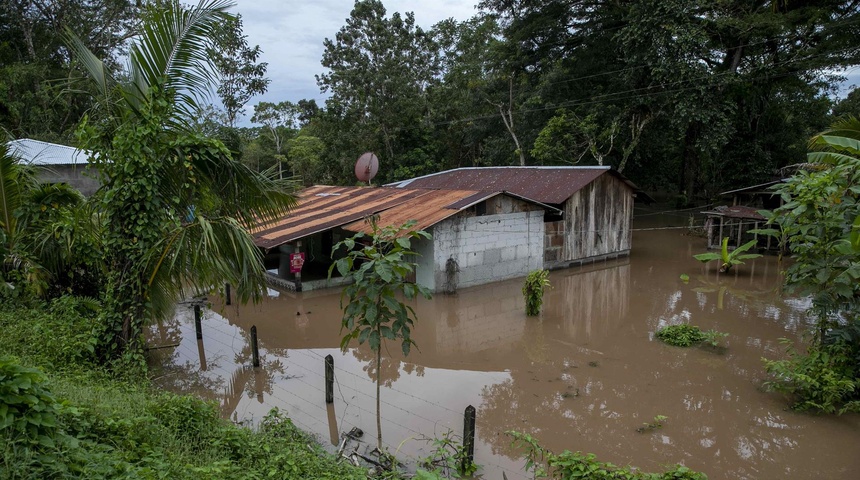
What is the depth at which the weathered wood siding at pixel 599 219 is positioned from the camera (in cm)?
1758

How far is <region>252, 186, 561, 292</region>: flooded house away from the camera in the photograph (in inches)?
556

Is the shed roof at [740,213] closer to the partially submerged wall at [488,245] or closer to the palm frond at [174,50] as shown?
the partially submerged wall at [488,245]

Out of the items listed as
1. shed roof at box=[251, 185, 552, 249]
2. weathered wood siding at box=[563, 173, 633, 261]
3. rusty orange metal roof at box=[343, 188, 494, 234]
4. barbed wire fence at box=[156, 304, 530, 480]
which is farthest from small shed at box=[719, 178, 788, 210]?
barbed wire fence at box=[156, 304, 530, 480]

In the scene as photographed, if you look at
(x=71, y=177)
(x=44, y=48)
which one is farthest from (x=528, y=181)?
(x=44, y=48)

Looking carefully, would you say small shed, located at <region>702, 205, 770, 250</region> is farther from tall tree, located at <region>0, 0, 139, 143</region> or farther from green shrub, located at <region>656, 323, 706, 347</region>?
tall tree, located at <region>0, 0, 139, 143</region>

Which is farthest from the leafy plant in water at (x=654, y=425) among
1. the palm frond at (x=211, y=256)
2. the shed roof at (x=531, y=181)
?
the shed roof at (x=531, y=181)

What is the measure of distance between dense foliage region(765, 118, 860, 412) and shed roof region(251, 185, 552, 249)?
7.63m

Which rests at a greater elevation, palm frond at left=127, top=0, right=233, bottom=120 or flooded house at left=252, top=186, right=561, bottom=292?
palm frond at left=127, top=0, right=233, bottom=120

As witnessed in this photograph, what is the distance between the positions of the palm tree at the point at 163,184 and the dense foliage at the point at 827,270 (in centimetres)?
738

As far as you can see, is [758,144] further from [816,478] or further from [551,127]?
[816,478]

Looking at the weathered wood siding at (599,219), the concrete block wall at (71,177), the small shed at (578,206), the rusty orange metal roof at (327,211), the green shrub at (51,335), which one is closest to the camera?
the green shrub at (51,335)

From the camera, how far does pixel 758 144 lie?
84.5ft

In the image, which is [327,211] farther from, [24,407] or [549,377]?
[24,407]

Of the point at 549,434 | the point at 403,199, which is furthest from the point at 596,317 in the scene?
the point at 403,199
